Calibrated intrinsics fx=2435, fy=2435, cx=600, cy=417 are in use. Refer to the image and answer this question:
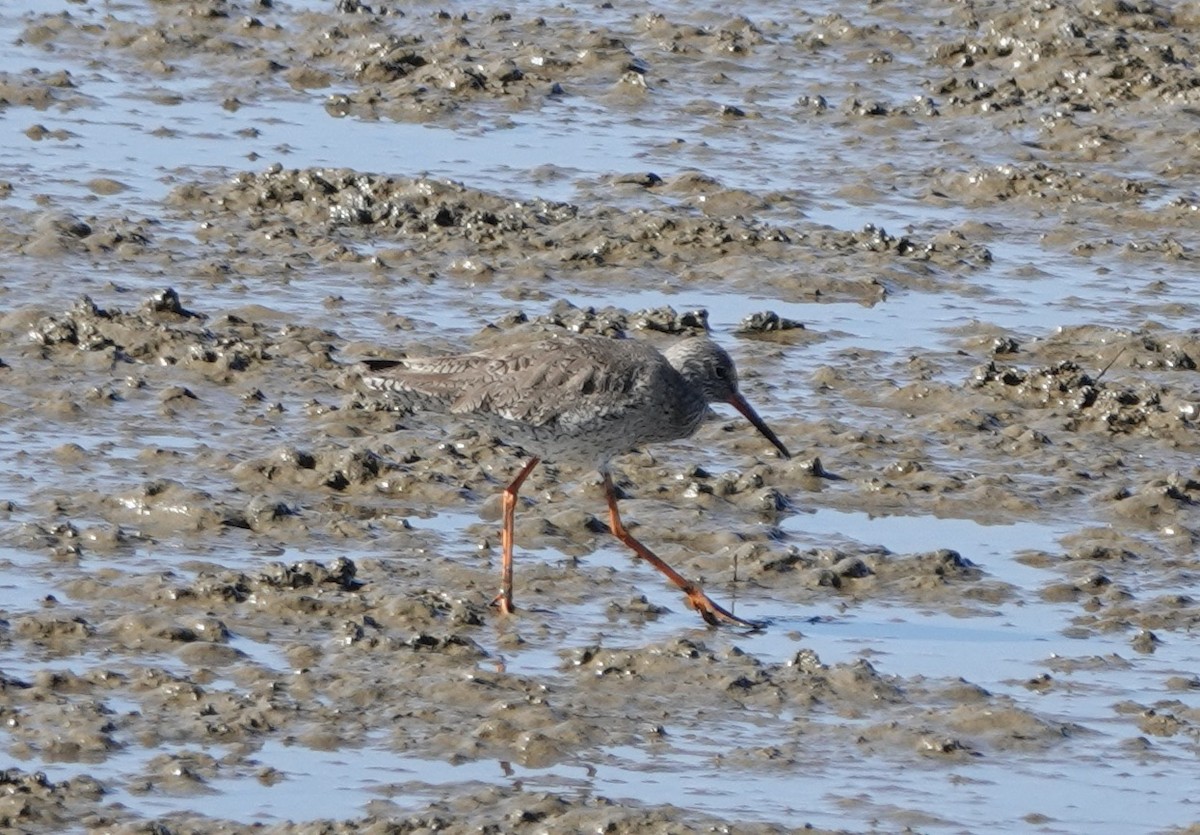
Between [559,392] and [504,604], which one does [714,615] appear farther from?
[559,392]

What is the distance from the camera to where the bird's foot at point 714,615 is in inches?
A: 346

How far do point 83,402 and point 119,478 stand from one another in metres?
0.87

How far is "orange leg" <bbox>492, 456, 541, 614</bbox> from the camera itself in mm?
8758

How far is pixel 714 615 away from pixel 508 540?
2.66 ft

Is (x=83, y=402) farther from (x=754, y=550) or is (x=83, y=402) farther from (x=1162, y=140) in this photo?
(x=1162, y=140)

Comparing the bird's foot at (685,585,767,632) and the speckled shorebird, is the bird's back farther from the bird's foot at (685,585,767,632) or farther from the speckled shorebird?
the bird's foot at (685,585,767,632)

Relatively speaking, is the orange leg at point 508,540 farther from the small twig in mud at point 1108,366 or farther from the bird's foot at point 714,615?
the small twig in mud at point 1108,366

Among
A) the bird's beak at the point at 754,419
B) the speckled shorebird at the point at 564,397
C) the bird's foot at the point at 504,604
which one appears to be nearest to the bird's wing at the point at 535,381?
the speckled shorebird at the point at 564,397

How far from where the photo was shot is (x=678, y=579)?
351 inches

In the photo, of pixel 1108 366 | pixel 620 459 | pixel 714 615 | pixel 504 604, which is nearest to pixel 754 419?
pixel 620 459

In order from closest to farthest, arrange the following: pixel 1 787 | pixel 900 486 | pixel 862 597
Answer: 1. pixel 1 787
2. pixel 862 597
3. pixel 900 486

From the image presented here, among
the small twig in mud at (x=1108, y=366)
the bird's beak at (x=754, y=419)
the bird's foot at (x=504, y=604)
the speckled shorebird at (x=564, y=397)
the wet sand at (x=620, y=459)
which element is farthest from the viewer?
the small twig in mud at (x=1108, y=366)

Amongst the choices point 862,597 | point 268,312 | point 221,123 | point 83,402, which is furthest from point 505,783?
point 221,123

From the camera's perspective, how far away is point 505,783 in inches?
290
